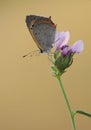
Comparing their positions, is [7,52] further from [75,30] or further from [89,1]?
[89,1]

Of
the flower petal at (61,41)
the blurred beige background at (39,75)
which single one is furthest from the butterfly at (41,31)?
the blurred beige background at (39,75)

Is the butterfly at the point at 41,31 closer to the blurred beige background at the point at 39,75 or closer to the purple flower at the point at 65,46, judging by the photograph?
the purple flower at the point at 65,46

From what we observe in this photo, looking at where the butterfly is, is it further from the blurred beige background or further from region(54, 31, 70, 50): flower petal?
the blurred beige background

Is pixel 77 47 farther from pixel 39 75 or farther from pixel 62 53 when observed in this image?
pixel 39 75

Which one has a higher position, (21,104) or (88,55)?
(88,55)

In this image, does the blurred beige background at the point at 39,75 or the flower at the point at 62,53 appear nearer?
the flower at the point at 62,53

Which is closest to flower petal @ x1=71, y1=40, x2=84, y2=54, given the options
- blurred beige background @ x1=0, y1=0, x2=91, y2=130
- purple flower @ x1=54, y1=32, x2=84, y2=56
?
purple flower @ x1=54, y1=32, x2=84, y2=56

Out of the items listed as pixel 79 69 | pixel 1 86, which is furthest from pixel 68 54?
pixel 1 86
